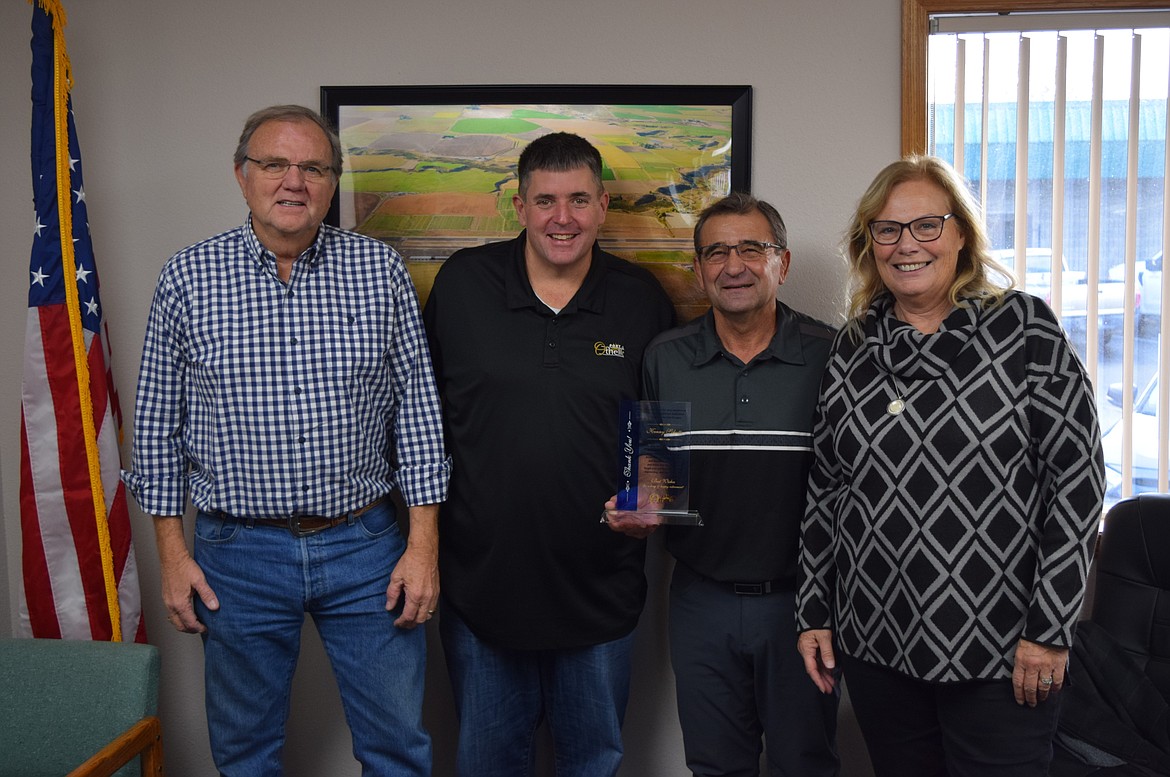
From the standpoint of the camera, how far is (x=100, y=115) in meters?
2.39

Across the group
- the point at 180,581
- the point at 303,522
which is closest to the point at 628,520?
the point at 303,522

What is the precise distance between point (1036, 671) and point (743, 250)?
99cm

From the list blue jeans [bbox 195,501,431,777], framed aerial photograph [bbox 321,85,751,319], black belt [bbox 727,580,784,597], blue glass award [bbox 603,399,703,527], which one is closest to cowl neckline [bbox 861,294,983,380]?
blue glass award [bbox 603,399,703,527]

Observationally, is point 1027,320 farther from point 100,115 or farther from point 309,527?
point 100,115

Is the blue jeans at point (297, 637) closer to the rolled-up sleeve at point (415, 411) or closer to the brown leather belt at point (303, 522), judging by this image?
the brown leather belt at point (303, 522)

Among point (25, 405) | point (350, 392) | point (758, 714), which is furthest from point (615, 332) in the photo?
point (25, 405)

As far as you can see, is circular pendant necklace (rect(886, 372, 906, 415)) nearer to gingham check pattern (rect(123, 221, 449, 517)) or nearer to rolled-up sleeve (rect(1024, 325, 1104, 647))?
rolled-up sleeve (rect(1024, 325, 1104, 647))

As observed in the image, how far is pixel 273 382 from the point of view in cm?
180

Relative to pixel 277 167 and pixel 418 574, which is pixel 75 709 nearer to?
pixel 418 574

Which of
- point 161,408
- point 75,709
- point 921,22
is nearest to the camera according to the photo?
point 75,709

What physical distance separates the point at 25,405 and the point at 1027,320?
→ 2.23 m

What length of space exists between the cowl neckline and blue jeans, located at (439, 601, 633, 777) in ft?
3.00

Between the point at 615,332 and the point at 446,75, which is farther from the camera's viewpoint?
the point at 446,75

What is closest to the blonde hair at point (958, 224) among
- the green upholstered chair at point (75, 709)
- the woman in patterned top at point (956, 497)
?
the woman in patterned top at point (956, 497)
